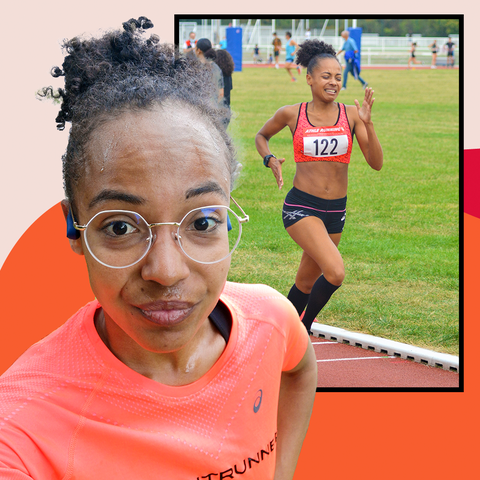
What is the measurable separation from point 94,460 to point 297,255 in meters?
2.87

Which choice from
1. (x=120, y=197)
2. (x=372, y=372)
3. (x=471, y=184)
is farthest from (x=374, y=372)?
(x=120, y=197)

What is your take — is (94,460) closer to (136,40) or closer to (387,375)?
(136,40)

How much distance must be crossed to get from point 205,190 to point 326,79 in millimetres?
2786

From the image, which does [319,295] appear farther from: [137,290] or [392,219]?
[137,290]

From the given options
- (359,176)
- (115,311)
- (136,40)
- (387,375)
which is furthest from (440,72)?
(115,311)

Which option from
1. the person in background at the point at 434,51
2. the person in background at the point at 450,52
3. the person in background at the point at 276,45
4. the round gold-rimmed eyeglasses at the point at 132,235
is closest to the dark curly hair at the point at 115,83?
the round gold-rimmed eyeglasses at the point at 132,235

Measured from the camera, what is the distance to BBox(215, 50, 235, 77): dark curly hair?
3.67m

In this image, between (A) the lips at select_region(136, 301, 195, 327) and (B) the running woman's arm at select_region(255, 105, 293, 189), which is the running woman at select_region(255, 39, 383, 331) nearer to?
(B) the running woman's arm at select_region(255, 105, 293, 189)

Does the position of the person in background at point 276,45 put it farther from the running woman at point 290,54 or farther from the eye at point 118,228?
the eye at point 118,228

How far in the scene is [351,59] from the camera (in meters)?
3.69

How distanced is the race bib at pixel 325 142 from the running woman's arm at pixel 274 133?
0.17m

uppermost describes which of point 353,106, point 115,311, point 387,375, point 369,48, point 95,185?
point 369,48

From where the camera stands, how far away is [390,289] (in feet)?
13.0

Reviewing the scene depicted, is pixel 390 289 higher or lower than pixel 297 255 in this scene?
lower
